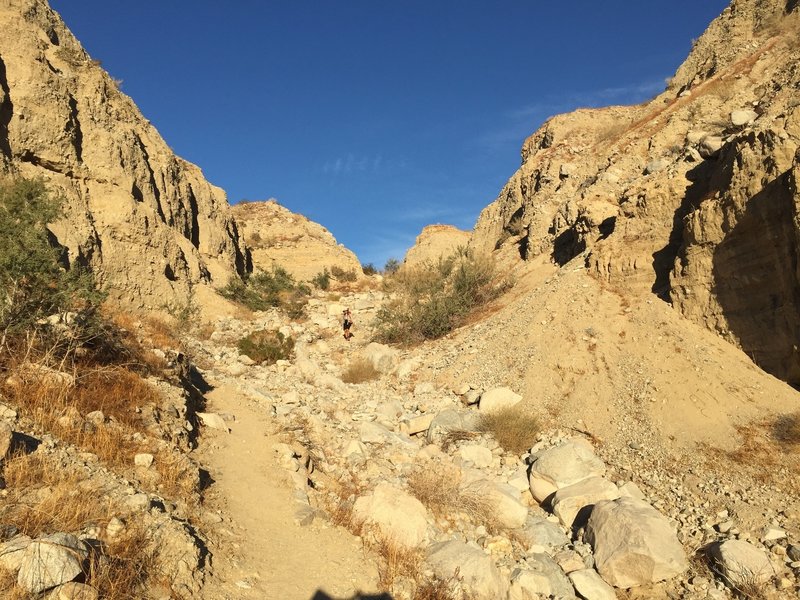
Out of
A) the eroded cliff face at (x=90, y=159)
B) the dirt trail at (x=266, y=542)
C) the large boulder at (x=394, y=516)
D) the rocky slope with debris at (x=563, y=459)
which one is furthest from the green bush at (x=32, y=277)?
the eroded cliff face at (x=90, y=159)

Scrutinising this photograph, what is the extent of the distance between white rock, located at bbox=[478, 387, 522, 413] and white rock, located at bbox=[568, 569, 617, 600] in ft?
12.6

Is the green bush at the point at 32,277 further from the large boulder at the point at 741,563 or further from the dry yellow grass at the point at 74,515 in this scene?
the large boulder at the point at 741,563

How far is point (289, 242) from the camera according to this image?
3055 cm

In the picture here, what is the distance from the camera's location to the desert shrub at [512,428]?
786cm

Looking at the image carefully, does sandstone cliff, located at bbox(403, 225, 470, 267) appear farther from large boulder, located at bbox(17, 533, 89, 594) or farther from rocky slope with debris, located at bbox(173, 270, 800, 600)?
large boulder, located at bbox(17, 533, 89, 594)

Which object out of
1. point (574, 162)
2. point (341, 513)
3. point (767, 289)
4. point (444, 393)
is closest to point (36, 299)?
point (341, 513)

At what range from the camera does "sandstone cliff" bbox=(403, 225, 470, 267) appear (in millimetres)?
33500

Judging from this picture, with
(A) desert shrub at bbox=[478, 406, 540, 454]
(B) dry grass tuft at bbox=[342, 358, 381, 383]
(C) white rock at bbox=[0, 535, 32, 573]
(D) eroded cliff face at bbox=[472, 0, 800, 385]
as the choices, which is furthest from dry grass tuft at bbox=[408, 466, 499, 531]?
(B) dry grass tuft at bbox=[342, 358, 381, 383]

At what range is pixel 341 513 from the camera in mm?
5164

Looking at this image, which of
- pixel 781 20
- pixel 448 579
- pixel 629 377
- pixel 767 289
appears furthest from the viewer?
pixel 781 20

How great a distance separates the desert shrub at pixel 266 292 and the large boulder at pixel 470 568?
1439 cm

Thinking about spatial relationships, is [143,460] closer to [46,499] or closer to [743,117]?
[46,499]

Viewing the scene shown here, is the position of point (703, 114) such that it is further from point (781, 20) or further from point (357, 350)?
point (357, 350)

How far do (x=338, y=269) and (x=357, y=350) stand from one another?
15.3 metres
